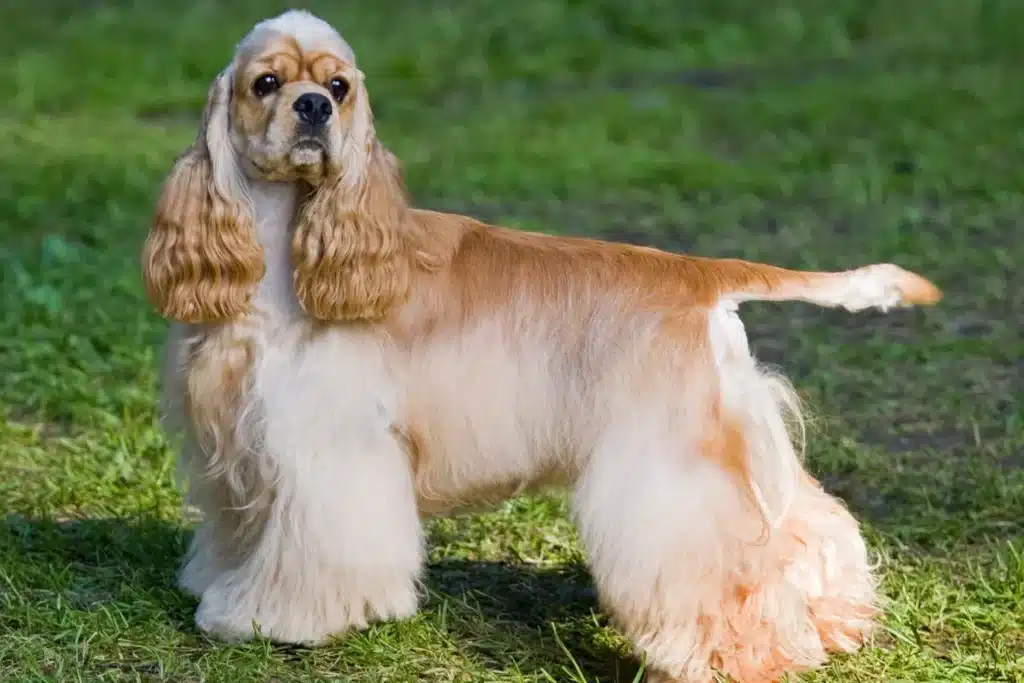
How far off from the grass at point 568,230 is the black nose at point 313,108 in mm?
1423

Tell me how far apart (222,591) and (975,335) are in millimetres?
4373

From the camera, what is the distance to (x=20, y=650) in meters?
4.09

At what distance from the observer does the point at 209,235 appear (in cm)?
403

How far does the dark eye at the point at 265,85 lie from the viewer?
4008 mm

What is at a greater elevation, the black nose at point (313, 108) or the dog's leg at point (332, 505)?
the black nose at point (313, 108)

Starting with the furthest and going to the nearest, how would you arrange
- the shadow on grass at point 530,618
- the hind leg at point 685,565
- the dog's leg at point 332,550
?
the shadow on grass at point 530,618, the dog's leg at point 332,550, the hind leg at point 685,565

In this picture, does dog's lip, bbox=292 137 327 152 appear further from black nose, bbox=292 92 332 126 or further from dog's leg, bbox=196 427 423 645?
dog's leg, bbox=196 427 423 645

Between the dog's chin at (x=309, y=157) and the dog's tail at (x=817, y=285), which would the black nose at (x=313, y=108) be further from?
the dog's tail at (x=817, y=285)

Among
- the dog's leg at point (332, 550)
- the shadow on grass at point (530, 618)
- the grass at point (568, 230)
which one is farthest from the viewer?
the grass at point (568, 230)

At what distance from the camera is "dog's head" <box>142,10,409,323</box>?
400cm

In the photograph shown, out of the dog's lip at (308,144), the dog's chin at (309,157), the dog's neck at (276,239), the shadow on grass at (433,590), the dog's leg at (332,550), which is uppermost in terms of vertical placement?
the dog's lip at (308,144)

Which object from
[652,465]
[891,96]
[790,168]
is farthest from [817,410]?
[891,96]

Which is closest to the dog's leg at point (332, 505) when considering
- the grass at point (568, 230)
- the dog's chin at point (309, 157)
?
the grass at point (568, 230)

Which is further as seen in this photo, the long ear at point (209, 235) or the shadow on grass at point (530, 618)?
the shadow on grass at point (530, 618)
